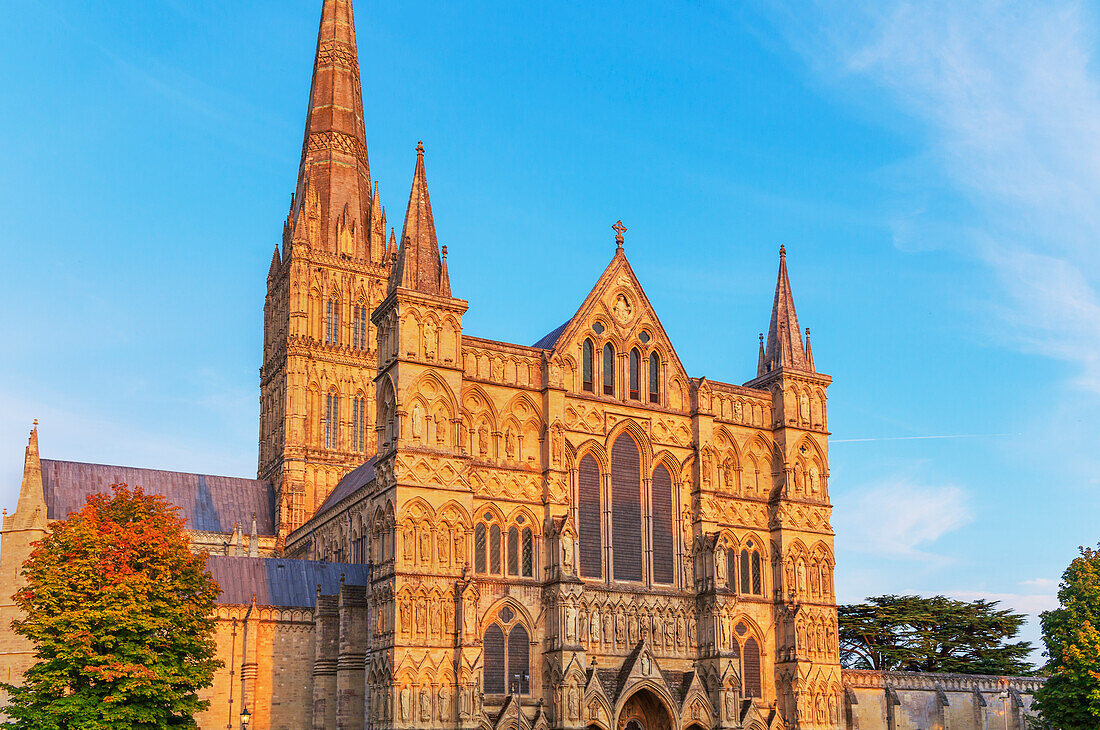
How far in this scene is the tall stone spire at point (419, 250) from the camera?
4316 cm

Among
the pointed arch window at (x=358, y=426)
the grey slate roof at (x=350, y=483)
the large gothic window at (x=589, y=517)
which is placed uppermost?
the pointed arch window at (x=358, y=426)

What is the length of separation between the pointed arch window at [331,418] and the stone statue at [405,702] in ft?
117

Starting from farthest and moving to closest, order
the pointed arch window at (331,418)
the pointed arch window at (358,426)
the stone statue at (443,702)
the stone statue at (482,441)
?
1. the pointed arch window at (358,426)
2. the pointed arch window at (331,418)
3. the stone statue at (482,441)
4. the stone statue at (443,702)

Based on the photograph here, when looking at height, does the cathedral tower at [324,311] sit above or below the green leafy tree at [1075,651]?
above

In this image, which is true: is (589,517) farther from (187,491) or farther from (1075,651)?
(187,491)

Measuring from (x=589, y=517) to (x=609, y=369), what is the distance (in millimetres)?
6281

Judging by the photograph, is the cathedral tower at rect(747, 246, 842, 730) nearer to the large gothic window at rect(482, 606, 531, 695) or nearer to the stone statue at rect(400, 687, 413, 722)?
the large gothic window at rect(482, 606, 531, 695)

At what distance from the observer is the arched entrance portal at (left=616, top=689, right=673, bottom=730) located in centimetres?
4344

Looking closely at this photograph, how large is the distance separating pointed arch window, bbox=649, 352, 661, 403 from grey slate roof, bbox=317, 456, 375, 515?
16.1m

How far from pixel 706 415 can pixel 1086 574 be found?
52.6 feet

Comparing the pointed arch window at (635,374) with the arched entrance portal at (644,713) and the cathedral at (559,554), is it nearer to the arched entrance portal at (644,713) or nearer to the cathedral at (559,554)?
the cathedral at (559,554)

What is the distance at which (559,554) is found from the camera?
42.6 metres

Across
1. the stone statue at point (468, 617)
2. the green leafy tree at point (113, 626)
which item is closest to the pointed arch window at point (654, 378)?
the stone statue at point (468, 617)

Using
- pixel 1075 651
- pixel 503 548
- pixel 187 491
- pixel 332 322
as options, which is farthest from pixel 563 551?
pixel 332 322
